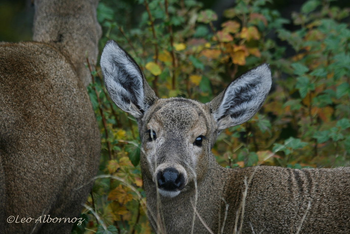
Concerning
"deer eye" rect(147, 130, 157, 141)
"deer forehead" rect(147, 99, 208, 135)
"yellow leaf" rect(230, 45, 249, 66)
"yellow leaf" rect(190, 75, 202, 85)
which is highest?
"yellow leaf" rect(230, 45, 249, 66)

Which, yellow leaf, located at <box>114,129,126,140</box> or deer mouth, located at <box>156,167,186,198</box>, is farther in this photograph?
yellow leaf, located at <box>114,129,126,140</box>

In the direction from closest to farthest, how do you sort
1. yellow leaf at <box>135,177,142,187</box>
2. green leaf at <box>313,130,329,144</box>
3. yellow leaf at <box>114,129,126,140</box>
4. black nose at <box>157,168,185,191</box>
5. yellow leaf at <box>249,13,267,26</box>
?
black nose at <box>157,168,185,191</box>
yellow leaf at <box>135,177,142,187</box>
green leaf at <box>313,130,329,144</box>
yellow leaf at <box>114,129,126,140</box>
yellow leaf at <box>249,13,267,26</box>

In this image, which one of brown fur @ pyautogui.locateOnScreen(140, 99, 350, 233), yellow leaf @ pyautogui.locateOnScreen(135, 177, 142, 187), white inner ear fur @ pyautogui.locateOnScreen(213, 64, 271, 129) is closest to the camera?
brown fur @ pyautogui.locateOnScreen(140, 99, 350, 233)

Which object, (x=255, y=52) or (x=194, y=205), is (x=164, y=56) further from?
(x=194, y=205)

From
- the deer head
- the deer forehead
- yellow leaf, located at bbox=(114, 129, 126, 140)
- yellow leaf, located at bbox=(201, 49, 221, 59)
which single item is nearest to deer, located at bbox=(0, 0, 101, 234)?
the deer head

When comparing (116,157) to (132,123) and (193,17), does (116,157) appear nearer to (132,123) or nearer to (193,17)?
(132,123)

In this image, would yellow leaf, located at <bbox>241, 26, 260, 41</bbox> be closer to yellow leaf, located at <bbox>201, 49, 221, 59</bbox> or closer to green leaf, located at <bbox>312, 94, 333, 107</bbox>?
yellow leaf, located at <bbox>201, 49, 221, 59</bbox>

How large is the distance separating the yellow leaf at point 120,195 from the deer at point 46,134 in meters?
0.50

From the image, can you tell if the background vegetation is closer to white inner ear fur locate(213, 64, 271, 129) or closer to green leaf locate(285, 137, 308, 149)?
green leaf locate(285, 137, 308, 149)

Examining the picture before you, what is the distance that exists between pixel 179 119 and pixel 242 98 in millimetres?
791

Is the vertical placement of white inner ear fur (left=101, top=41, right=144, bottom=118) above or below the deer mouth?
above

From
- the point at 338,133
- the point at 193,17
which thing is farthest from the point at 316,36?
the point at 338,133

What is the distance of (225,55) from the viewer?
7.53 m

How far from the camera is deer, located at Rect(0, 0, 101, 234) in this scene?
401 centimetres
